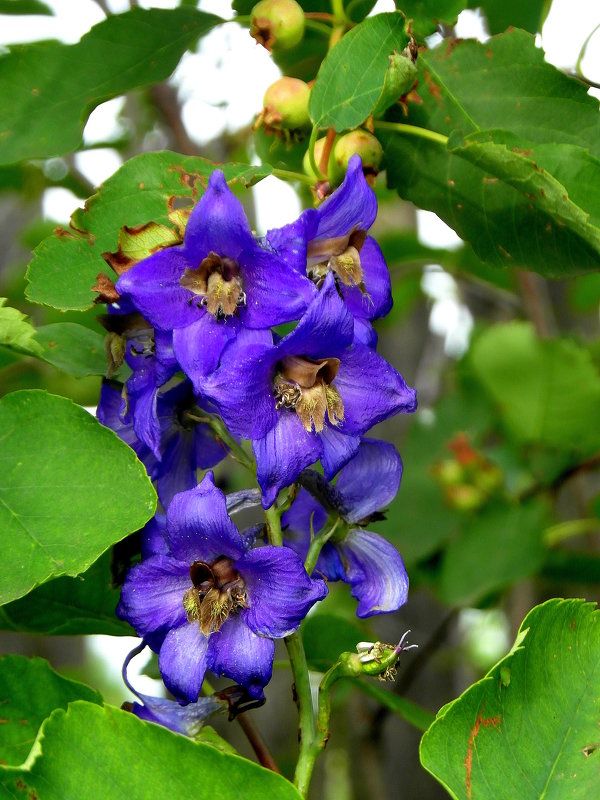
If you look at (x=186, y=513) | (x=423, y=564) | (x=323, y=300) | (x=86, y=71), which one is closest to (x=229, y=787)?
(x=186, y=513)

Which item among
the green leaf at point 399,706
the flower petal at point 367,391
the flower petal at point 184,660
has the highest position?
the flower petal at point 367,391

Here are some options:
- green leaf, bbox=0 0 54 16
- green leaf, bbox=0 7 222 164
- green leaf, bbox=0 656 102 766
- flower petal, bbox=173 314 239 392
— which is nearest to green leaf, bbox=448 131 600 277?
flower petal, bbox=173 314 239 392

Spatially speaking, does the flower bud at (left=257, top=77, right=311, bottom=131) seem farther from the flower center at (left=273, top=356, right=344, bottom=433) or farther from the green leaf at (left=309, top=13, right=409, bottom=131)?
the flower center at (left=273, top=356, right=344, bottom=433)

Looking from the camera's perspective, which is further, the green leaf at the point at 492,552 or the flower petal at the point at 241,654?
the green leaf at the point at 492,552

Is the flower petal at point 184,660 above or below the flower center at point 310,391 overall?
below

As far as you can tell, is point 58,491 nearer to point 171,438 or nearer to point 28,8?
point 171,438

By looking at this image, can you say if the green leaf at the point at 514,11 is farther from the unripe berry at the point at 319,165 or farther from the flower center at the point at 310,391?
the flower center at the point at 310,391

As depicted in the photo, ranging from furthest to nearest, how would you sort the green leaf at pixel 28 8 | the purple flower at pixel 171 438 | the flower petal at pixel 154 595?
1. the green leaf at pixel 28 8
2. the purple flower at pixel 171 438
3. the flower petal at pixel 154 595

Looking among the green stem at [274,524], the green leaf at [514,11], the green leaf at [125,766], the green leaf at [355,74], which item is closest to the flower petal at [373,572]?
the green stem at [274,524]
